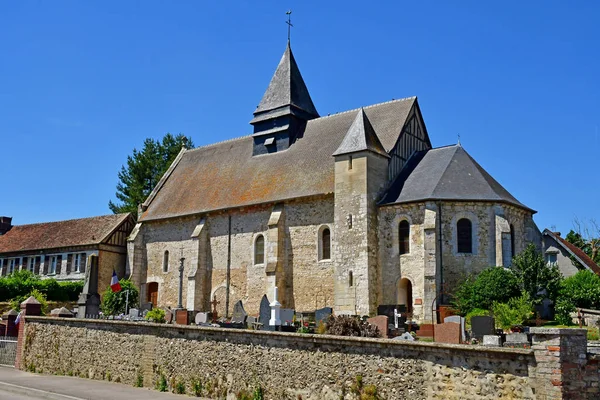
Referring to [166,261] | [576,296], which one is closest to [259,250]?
[166,261]

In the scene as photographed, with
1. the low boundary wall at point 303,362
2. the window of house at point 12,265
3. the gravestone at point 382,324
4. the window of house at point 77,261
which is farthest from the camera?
the window of house at point 12,265

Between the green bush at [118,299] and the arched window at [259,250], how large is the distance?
778 centimetres

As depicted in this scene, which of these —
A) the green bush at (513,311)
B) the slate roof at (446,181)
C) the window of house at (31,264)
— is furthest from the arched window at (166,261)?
the green bush at (513,311)

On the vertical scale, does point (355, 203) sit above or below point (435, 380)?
above

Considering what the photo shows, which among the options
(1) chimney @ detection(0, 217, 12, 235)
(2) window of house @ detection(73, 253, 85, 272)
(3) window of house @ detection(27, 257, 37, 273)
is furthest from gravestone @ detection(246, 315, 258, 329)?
(1) chimney @ detection(0, 217, 12, 235)

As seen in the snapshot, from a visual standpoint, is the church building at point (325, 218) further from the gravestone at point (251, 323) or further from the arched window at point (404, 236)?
the gravestone at point (251, 323)

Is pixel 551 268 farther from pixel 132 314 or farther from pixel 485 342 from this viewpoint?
pixel 132 314

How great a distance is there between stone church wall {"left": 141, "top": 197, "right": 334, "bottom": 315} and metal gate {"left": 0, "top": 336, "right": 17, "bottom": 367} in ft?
37.1

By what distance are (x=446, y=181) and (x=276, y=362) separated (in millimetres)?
16149

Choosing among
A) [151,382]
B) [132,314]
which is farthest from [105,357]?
[132,314]

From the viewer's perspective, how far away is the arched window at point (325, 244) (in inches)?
1110

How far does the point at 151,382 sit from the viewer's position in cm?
1540

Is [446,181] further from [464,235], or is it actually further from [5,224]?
[5,224]

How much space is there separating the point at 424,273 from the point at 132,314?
12.4 meters
